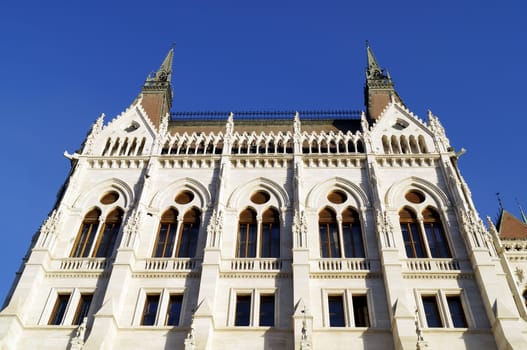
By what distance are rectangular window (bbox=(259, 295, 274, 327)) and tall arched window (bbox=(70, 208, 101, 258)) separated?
31.4ft

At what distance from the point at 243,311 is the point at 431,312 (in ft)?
27.7

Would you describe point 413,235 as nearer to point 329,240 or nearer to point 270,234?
point 329,240

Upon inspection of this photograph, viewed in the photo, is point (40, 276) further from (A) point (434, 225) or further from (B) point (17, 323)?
(A) point (434, 225)

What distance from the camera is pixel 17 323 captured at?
70.3 ft

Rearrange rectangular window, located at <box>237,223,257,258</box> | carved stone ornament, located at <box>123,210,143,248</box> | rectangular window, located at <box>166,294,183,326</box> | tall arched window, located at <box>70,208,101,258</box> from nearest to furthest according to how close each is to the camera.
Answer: rectangular window, located at <box>166,294,183,326</box> < carved stone ornament, located at <box>123,210,143,248</box> < rectangular window, located at <box>237,223,257,258</box> < tall arched window, located at <box>70,208,101,258</box>

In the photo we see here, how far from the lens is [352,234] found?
25.5 metres

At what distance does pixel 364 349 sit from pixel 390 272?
12.6 feet

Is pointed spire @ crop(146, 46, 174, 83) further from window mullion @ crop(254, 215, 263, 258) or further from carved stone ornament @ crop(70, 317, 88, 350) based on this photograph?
carved stone ornament @ crop(70, 317, 88, 350)

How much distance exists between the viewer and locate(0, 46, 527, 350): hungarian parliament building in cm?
2108

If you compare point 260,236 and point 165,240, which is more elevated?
point 260,236

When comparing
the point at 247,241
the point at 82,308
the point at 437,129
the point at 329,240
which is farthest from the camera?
the point at 437,129

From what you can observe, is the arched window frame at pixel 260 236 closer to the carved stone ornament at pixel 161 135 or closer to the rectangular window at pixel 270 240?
the rectangular window at pixel 270 240

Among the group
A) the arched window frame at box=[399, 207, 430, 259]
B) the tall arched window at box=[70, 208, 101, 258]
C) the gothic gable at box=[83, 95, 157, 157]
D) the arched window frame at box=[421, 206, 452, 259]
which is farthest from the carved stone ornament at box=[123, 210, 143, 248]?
the arched window frame at box=[421, 206, 452, 259]

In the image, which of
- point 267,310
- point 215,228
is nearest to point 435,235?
point 267,310
